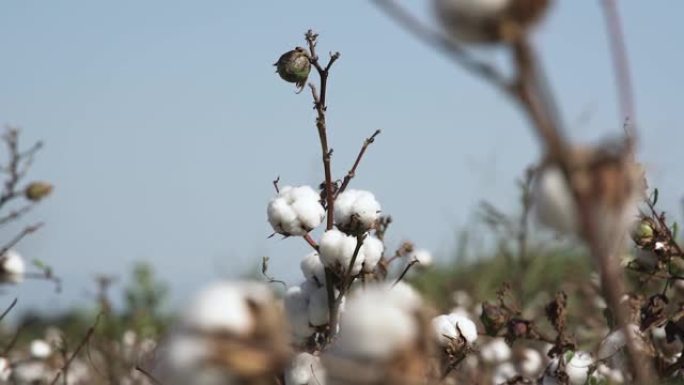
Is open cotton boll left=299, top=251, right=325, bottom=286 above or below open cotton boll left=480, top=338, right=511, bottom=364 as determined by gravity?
below

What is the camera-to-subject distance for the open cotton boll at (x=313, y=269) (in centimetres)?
181

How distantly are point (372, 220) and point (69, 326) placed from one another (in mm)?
5923

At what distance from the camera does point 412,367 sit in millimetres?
777

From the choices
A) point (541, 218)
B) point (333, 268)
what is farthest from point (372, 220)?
point (541, 218)

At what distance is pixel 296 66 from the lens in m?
2.03

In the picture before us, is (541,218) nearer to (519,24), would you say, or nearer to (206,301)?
(519,24)

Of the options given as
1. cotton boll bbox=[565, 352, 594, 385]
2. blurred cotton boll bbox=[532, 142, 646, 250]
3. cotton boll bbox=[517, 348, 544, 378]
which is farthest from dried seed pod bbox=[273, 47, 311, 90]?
cotton boll bbox=[517, 348, 544, 378]

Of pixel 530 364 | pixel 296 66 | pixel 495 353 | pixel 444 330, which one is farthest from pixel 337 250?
pixel 495 353

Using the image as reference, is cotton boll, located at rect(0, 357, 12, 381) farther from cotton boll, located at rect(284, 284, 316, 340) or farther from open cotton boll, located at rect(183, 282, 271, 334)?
open cotton boll, located at rect(183, 282, 271, 334)

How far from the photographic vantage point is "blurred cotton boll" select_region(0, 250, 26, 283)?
253cm

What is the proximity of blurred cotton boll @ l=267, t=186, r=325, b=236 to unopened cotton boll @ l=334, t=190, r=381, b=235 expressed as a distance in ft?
0.10

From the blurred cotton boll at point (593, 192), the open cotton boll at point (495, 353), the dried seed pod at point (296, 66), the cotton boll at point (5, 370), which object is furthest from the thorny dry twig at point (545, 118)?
the open cotton boll at point (495, 353)

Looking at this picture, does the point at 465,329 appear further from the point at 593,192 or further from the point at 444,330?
the point at 593,192

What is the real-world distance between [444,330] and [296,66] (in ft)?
1.73
